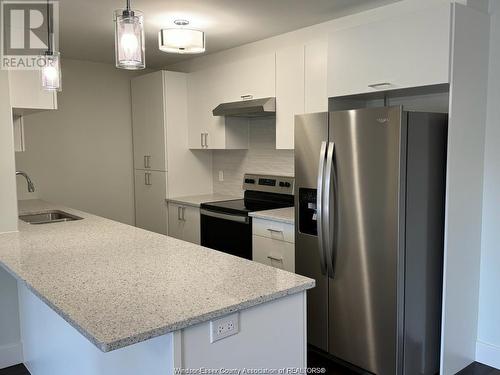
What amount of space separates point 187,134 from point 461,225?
293 cm

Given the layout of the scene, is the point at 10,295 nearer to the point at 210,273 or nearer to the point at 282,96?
the point at 210,273

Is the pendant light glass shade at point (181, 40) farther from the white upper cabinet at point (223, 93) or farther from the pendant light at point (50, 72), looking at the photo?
the white upper cabinet at point (223, 93)

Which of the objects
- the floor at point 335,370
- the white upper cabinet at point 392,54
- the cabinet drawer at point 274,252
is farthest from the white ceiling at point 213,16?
the floor at point 335,370

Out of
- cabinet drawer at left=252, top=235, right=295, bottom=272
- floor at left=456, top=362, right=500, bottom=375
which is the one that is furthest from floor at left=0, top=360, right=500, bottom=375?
cabinet drawer at left=252, top=235, right=295, bottom=272

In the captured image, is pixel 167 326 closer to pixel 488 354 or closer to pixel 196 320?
pixel 196 320

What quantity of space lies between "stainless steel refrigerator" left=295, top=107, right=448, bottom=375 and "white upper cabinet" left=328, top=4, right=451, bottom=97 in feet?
0.94

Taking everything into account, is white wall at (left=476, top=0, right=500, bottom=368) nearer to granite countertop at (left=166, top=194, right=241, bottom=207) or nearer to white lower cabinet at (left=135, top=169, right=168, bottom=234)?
granite countertop at (left=166, top=194, right=241, bottom=207)

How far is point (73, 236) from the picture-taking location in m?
2.65

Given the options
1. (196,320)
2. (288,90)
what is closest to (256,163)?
(288,90)

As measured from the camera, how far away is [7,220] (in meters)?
2.73

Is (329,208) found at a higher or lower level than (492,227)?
higher

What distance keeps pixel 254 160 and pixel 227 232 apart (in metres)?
0.93

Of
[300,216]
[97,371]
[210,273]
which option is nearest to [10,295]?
[97,371]

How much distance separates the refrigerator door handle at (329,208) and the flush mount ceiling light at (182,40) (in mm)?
993
